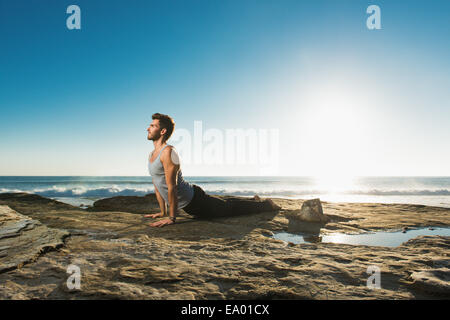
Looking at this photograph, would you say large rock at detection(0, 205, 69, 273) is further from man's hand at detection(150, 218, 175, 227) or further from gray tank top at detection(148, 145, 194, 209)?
gray tank top at detection(148, 145, 194, 209)

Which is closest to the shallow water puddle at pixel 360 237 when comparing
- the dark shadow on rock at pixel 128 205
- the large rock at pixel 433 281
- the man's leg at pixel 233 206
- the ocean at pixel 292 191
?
the man's leg at pixel 233 206

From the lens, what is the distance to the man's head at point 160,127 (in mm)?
3705

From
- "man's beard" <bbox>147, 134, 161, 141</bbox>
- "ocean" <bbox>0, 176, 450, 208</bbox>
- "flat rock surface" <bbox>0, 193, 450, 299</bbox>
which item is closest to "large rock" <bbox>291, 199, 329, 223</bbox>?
"flat rock surface" <bbox>0, 193, 450, 299</bbox>

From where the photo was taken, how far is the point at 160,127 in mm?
3709

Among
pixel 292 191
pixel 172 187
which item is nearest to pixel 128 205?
pixel 172 187

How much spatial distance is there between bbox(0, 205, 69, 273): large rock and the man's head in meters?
1.78

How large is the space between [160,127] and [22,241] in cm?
216

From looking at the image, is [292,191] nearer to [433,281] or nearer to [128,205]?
[128,205]

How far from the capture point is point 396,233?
11.5 feet

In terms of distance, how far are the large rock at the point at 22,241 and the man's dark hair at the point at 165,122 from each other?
190cm

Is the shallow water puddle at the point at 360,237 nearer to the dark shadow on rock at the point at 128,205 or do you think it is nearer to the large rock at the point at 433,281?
the large rock at the point at 433,281

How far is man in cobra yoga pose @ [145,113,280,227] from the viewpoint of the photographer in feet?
11.4

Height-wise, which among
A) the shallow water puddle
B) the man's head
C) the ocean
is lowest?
the ocean
